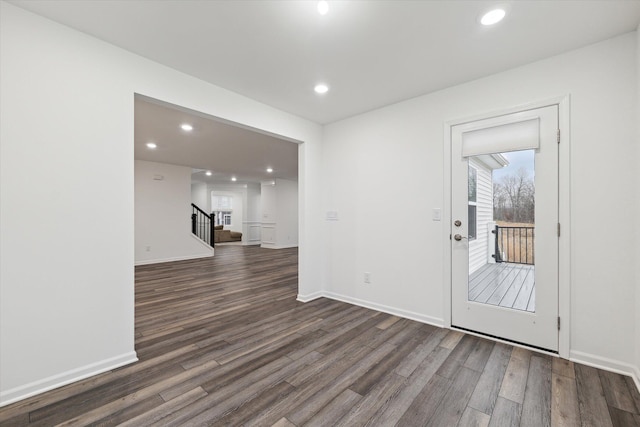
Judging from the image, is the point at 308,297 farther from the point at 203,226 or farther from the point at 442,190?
the point at 203,226

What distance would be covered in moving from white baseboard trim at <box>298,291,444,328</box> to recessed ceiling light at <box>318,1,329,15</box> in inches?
118

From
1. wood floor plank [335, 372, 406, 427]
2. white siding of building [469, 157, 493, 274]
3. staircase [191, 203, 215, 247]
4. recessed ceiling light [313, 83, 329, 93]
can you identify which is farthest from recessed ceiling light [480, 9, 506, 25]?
staircase [191, 203, 215, 247]

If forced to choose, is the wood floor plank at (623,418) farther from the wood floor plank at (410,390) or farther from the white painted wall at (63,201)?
the white painted wall at (63,201)

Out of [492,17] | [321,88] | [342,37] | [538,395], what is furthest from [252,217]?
[538,395]

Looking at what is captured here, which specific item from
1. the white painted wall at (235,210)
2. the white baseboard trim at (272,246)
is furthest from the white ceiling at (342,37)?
the white painted wall at (235,210)

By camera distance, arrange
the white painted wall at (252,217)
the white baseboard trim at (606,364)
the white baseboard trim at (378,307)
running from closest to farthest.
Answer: the white baseboard trim at (606,364), the white baseboard trim at (378,307), the white painted wall at (252,217)

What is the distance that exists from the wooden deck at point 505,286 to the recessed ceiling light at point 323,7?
2.63m

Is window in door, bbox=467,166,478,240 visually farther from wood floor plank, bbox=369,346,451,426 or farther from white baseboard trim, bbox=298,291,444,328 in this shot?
wood floor plank, bbox=369,346,451,426

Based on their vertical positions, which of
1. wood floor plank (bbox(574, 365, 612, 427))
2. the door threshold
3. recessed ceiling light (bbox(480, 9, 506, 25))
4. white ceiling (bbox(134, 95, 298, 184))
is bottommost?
wood floor plank (bbox(574, 365, 612, 427))

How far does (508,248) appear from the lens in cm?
257

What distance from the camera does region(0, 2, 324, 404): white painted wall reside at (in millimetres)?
1753

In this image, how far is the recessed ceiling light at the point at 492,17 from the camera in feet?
5.95

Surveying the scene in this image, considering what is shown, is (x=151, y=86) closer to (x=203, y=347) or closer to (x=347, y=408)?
(x=203, y=347)

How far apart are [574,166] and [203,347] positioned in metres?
3.54
